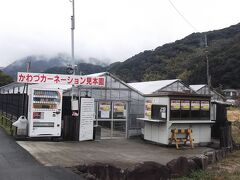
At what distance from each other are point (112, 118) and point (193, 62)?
6515 centimetres

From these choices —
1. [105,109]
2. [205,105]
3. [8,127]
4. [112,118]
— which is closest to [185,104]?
[205,105]

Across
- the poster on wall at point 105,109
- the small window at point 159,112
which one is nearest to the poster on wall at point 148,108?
the small window at point 159,112

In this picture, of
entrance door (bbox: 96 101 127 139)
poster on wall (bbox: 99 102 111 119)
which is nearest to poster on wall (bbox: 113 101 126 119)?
entrance door (bbox: 96 101 127 139)

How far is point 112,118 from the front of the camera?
783 inches

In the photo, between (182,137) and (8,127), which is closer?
(182,137)

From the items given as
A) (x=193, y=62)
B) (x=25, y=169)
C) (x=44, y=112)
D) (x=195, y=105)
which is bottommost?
(x=25, y=169)

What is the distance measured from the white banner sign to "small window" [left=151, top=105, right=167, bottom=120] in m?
3.03

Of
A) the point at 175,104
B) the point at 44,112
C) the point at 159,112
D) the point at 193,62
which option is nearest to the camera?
the point at 44,112

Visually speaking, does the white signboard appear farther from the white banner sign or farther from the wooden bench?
the wooden bench

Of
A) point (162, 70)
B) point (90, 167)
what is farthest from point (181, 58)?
point (90, 167)

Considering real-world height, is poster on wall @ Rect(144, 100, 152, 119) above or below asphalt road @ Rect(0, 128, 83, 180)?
above

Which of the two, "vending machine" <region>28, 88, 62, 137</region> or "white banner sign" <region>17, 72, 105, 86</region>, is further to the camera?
"vending machine" <region>28, 88, 62, 137</region>

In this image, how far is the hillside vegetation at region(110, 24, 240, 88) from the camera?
7512 cm

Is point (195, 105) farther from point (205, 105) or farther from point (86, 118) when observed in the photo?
point (86, 118)
